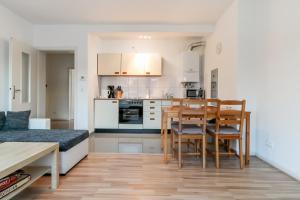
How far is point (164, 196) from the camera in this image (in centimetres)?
230

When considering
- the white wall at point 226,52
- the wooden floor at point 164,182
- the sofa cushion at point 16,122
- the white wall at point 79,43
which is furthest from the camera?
the white wall at point 79,43

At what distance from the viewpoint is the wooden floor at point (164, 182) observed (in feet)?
7.63

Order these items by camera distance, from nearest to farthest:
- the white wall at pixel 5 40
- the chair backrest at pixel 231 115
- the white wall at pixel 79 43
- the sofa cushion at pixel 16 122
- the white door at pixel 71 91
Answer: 1. the chair backrest at pixel 231 115
2. the sofa cushion at pixel 16 122
3. the white wall at pixel 5 40
4. the white wall at pixel 79 43
5. the white door at pixel 71 91

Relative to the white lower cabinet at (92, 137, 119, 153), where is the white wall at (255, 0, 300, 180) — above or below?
above

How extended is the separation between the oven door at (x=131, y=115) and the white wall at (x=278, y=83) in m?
2.89

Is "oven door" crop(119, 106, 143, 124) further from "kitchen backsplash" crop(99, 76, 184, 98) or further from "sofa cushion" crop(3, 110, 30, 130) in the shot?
"sofa cushion" crop(3, 110, 30, 130)

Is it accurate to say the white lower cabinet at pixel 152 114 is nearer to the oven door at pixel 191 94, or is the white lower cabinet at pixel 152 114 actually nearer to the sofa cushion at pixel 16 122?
the oven door at pixel 191 94

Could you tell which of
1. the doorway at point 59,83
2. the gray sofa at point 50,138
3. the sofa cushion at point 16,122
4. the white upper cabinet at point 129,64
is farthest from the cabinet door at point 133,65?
the doorway at point 59,83

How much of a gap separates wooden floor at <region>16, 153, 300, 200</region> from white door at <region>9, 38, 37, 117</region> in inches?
82.1

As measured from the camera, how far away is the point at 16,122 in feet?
12.4

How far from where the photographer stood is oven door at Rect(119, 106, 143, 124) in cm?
584

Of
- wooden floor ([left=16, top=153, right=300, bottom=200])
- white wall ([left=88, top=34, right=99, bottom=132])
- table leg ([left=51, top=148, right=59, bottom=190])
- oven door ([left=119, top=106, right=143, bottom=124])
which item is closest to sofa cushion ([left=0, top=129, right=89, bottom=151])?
table leg ([left=51, top=148, right=59, bottom=190])

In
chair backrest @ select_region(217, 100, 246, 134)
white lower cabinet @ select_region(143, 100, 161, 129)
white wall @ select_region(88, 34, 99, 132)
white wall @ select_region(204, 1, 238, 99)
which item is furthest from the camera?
white lower cabinet @ select_region(143, 100, 161, 129)

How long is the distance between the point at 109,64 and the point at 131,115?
1435 millimetres
